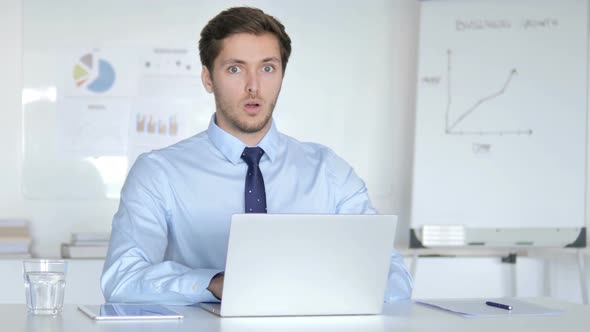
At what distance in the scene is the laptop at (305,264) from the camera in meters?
1.76

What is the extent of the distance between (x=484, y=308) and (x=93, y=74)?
2.87 metres

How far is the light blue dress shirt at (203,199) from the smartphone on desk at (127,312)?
0.19 metres

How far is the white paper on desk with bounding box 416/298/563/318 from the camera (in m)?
1.95

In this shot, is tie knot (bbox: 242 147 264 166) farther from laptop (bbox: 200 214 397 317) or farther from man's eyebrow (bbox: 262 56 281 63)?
laptop (bbox: 200 214 397 317)

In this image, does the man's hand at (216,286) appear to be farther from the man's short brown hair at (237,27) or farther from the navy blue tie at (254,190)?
the man's short brown hair at (237,27)

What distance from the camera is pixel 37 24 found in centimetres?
439

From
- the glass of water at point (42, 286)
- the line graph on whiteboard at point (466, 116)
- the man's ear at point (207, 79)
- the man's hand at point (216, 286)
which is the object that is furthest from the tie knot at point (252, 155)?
the line graph on whiteboard at point (466, 116)

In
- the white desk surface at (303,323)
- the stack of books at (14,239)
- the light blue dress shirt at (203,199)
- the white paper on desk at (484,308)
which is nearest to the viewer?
the white desk surface at (303,323)

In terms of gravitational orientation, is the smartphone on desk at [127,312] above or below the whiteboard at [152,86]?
below

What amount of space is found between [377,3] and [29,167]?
1.87 m

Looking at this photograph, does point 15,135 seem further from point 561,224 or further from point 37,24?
point 561,224

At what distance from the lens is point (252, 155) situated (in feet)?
8.43

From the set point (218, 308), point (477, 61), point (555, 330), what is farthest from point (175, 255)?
point (477, 61)

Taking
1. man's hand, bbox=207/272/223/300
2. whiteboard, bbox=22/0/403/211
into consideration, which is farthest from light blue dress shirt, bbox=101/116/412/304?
whiteboard, bbox=22/0/403/211
